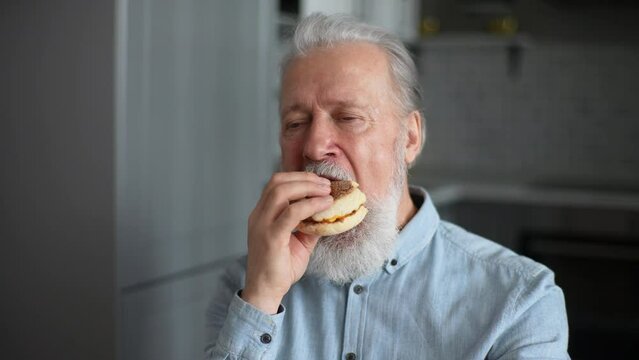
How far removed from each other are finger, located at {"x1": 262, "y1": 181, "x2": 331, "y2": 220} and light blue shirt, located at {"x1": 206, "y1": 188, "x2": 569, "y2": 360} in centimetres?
14

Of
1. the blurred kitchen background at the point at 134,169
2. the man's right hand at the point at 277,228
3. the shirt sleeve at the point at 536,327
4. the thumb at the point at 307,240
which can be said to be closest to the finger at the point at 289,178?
the man's right hand at the point at 277,228

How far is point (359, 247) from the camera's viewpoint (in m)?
1.30

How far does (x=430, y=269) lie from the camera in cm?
133

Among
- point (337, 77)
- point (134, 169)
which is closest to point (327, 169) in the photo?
point (337, 77)

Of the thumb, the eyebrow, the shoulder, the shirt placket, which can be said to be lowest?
the shirt placket

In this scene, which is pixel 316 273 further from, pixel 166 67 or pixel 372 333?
pixel 166 67

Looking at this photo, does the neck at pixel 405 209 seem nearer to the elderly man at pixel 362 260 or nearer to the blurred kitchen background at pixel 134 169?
the elderly man at pixel 362 260

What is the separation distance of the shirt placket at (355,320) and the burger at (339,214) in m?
0.13

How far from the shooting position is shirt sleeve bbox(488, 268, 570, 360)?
1174 millimetres

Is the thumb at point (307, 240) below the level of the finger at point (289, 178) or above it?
below

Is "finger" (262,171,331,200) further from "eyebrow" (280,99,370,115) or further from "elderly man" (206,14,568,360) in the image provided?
"eyebrow" (280,99,370,115)

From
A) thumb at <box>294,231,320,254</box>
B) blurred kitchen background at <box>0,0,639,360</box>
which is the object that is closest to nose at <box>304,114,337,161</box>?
thumb at <box>294,231,320,254</box>

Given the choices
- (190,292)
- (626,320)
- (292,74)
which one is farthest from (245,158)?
(626,320)

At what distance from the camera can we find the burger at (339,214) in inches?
47.8
